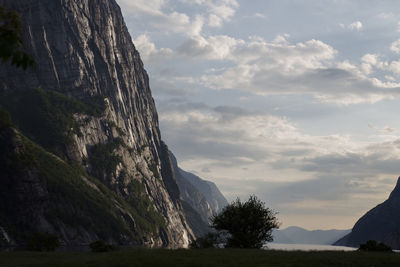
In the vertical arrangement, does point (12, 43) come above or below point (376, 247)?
above

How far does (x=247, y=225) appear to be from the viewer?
8000 cm

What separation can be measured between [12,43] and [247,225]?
237ft

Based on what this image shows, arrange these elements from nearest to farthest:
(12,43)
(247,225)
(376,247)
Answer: (12,43)
(376,247)
(247,225)

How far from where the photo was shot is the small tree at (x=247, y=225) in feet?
259

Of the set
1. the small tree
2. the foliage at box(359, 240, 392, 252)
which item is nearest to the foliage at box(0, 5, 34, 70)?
the foliage at box(359, 240, 392, 252)

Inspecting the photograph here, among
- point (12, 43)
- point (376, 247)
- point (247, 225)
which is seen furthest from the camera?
point (247, 225)

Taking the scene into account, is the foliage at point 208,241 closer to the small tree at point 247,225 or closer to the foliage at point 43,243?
the small tree at point 247,225

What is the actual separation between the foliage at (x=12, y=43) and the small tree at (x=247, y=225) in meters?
70.5

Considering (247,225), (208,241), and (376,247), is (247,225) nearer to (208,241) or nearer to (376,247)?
(208,241)

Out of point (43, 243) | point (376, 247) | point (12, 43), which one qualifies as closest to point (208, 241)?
point (43, 243)

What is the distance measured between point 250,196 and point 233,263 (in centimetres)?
4806

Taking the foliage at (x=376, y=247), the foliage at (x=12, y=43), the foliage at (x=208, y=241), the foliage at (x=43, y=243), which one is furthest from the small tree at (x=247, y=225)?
the foliage at (x=12, y=43)

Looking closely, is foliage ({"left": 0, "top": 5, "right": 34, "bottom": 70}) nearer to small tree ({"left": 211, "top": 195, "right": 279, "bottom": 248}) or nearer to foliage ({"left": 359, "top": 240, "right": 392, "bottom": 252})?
foliage ({"left": 359, "top": 240, "right": 392, "bottom": 252})

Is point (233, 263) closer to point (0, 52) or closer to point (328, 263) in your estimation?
point (328, 263)
